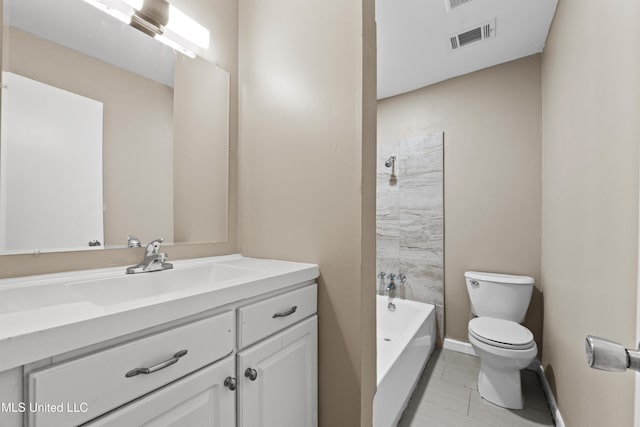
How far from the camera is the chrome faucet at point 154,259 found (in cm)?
112

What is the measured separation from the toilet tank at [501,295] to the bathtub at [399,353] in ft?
1.37

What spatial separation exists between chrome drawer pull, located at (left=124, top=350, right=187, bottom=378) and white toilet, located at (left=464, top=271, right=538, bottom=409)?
1.84 m

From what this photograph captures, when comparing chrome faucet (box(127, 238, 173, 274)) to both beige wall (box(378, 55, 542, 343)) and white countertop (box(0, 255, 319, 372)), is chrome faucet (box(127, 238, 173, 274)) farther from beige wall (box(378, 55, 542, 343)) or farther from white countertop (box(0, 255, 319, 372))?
beige wall (box(378, 55, 542, 343))

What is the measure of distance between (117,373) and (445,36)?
8.43ft

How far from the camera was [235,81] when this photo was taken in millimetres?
1559

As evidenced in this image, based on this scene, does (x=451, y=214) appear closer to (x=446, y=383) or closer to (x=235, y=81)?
(x=446, y=383)

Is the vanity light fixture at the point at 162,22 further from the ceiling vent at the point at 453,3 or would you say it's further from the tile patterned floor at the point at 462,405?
the tile patterned floor at the point at 462,405

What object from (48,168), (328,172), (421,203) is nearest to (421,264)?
(421,203)

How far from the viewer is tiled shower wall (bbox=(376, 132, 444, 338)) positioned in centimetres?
262

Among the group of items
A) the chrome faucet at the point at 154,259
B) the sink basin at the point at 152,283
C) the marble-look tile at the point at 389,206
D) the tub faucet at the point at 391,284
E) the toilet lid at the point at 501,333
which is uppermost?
the marble-look tile at the point at 389,206

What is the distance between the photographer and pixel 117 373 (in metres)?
0.60

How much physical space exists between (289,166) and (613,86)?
1280 mm

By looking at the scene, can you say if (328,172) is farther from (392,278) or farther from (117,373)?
(392,278)
